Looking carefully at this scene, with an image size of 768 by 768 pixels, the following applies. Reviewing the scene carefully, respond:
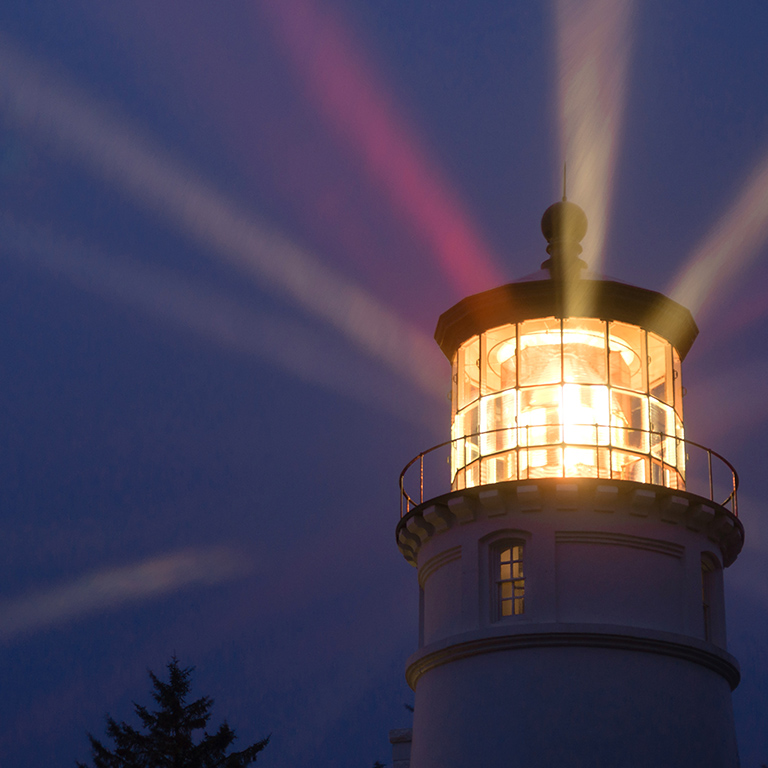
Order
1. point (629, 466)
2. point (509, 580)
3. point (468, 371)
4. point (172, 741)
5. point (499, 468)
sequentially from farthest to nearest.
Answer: point (172, 741) → point (468, 371) → point (499, 468) → point (629, 466) → point (509, 580)

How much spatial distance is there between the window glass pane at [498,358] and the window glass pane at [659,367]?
1873 millimetres

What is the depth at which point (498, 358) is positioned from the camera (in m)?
16.0

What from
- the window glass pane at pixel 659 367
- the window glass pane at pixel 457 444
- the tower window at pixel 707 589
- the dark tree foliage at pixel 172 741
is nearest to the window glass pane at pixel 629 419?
the window glass pane at pixel 659 367

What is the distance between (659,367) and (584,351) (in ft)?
4.08

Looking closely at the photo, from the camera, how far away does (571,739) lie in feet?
44.5

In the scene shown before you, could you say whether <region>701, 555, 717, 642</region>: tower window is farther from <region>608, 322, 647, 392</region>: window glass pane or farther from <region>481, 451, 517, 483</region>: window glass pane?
<region>481, 451, 517, 483</region>: window glass pane

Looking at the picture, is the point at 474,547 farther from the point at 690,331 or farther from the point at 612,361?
the point at 690,331

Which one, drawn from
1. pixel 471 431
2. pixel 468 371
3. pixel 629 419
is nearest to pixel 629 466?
pixel 629 419

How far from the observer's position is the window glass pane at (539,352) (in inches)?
600

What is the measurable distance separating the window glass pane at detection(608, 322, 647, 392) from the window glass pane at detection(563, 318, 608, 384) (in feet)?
0.65

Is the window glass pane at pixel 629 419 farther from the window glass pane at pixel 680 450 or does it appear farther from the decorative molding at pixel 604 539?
the decorative molding at pixel 604 539

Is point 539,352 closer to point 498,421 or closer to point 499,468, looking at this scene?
point 498,421

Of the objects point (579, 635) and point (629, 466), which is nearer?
point (579, 635)

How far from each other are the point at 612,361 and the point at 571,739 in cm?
494
